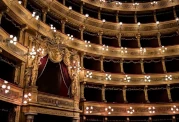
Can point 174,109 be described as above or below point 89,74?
below

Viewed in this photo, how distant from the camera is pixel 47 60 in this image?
15.7m

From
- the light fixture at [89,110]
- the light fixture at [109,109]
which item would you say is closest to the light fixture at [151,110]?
the light fixture at [109,109]

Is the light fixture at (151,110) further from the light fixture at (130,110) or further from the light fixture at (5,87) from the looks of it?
the light fixture at (5,87)

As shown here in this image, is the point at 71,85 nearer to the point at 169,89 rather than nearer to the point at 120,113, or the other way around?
the point at 120,113

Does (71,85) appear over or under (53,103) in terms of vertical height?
over

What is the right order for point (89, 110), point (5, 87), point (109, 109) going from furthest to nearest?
point (109, 109)
point (89, 110)
point (5, 87)

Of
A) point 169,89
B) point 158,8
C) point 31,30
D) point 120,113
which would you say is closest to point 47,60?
point 31,30

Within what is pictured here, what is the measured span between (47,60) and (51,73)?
1058 millimetres

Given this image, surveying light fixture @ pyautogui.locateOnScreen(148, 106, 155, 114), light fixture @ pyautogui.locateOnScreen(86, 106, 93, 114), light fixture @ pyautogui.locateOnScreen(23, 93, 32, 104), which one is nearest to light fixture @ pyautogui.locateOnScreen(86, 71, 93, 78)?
light fixture @ pyautogui.locateOnScreen(86, 106, 93, 114)

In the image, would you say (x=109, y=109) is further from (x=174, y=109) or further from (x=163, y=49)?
(x=163, y=49)

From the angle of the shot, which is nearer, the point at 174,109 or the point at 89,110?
the point at 89,110

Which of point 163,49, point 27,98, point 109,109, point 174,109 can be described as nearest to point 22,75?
point 27,98

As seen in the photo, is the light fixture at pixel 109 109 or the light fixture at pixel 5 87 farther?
the light fixture at pixel 109 109

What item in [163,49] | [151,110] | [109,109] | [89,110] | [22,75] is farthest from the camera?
[163,49]
